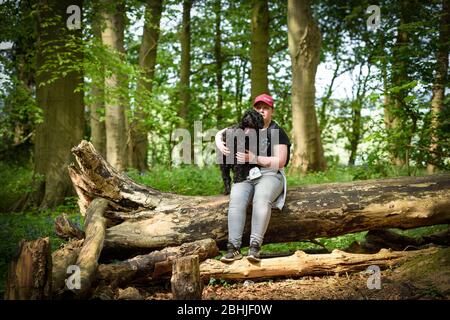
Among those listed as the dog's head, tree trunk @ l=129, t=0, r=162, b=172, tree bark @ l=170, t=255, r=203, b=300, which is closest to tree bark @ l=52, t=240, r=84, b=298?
tree bark @ l=170, t=255, r=203, b=300

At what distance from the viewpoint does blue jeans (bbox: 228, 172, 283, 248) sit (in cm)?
540

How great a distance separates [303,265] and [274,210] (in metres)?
0.78

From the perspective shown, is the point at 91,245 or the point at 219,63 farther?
the point at 219,63

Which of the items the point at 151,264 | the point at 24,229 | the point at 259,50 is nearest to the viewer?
the point at 151,264

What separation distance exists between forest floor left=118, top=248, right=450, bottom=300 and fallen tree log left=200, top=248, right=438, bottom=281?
93 mm

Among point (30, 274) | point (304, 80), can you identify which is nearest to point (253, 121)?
point (30, 274)

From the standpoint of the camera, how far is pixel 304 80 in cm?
1282

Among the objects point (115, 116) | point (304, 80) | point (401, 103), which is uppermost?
point (304, 80)

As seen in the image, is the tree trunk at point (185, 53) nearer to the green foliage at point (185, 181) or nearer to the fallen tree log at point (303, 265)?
the green foliage at point (185, 181)

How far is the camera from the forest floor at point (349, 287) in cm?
482

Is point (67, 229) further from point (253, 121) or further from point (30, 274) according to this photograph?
point (253, 121)

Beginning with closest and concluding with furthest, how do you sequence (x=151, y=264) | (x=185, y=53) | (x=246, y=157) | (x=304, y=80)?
1. (x=151, y=264)
2. (x=246, y=157)
3. (x=304, y=80)
4. (x=185, y=53)

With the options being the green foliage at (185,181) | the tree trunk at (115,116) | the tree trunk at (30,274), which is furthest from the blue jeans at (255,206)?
the tree trunk at (115,116)
